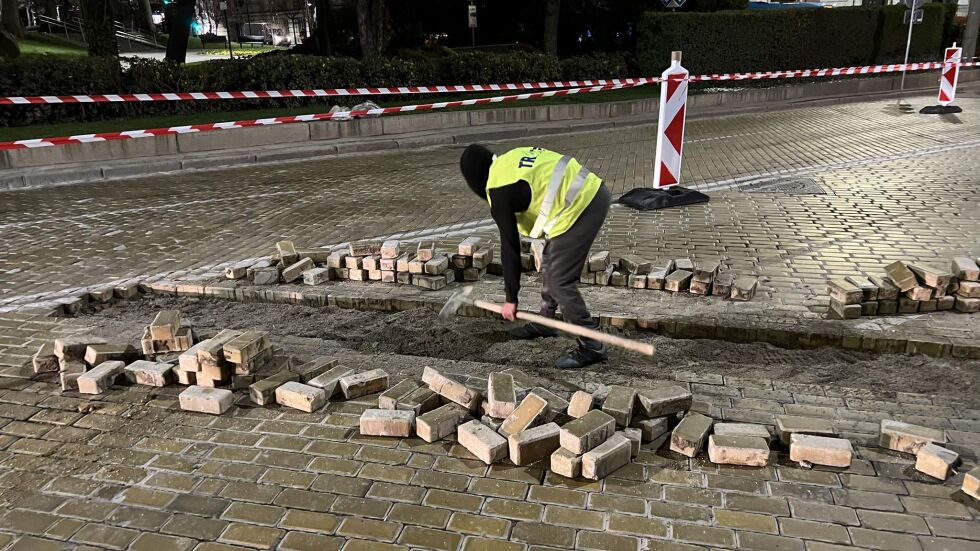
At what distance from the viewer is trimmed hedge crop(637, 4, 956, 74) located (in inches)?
836

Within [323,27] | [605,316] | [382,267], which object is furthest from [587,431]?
[323,27]

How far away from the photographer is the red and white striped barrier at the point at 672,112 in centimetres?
825

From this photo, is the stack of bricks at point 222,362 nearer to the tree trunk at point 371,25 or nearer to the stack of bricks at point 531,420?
the stack of bricks at point 531,420

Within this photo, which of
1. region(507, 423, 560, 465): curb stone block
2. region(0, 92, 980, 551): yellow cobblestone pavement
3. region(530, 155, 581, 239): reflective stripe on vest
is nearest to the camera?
region(0, 92, 980, 551): yellow cobblestone pavement

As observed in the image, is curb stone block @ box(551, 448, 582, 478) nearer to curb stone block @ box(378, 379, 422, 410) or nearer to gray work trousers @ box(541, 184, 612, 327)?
curb stone block @ box(378, 379, 422, 410)

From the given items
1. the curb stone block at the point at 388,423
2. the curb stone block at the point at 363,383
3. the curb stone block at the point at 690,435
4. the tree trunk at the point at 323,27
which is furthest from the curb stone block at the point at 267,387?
the tree trunk at the point at 323,27

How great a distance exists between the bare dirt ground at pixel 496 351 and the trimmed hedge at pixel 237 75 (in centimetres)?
1136

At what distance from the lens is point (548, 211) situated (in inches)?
165

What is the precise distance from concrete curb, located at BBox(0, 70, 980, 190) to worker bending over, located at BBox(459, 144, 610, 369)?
31.5ft

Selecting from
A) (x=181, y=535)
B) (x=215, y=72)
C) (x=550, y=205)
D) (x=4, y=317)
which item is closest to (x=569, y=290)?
(x=550, y=205)

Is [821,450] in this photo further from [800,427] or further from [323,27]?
[323,27]

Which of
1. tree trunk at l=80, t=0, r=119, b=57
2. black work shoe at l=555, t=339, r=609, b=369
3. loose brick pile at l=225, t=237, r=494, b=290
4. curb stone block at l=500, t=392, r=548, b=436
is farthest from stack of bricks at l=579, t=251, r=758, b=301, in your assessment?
tree trunk at l=80, t=0, r=119, b=57

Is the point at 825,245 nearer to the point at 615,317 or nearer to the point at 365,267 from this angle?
the point at 615,317

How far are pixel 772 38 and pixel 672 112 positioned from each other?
1614 centimetres
